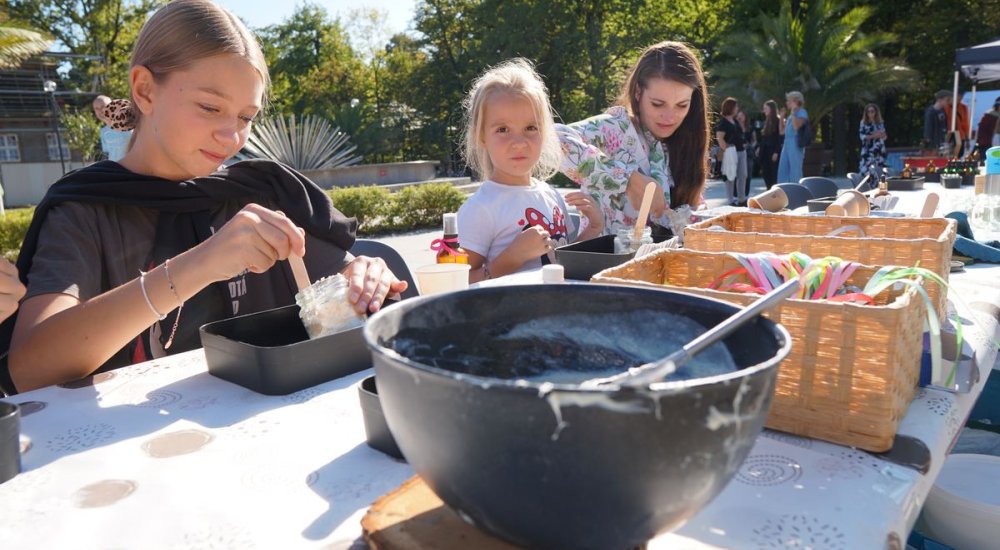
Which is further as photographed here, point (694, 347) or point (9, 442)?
point (9, 442)

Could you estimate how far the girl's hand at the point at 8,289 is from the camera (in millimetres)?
955

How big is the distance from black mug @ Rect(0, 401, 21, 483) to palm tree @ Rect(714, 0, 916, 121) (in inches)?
808

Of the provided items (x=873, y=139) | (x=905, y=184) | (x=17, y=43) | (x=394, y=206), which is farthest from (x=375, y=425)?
(x=17, y=43)

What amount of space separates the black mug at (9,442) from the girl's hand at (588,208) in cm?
209

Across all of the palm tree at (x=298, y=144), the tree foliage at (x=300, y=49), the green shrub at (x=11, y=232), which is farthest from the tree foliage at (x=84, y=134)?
the green shrub at (x=11, y=232)

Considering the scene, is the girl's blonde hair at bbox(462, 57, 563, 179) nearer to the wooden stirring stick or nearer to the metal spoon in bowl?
the wooden stirring stick

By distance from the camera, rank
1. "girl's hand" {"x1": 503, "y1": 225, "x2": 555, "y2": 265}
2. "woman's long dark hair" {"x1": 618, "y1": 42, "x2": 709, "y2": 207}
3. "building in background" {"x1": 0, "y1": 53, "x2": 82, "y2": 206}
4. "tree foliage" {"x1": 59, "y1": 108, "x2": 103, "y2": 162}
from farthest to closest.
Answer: "building in background" {"x1": 0, "y1": 53, "x2": 82, "y2": 206}
"tree foliage" {"x1": 59, "y1": 108, "x2": 103, "y2": 162}
"woman's long dark hair" {"x1": 618, "y1": 42, "x2": 709, "y2": 207}
"girl's hand" {"x1": 503, "y1": 225, "x2": 555, "y2": 265}

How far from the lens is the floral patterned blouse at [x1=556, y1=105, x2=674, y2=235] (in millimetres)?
2898

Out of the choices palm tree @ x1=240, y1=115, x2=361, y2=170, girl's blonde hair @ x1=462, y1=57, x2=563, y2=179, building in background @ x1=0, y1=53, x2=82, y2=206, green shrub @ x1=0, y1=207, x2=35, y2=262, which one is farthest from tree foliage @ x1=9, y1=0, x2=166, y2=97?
girl's blonde hair @ x1=462, y1=57, x2=563, y2=179

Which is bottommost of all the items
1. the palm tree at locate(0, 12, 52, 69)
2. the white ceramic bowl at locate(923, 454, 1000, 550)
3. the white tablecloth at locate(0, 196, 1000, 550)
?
the white ceramic bowl at locate(923, 454, 1000, 550)

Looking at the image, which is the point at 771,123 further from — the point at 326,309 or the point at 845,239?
the point at 326,309

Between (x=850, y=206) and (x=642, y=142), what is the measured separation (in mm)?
1033

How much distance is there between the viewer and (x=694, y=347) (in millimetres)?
568

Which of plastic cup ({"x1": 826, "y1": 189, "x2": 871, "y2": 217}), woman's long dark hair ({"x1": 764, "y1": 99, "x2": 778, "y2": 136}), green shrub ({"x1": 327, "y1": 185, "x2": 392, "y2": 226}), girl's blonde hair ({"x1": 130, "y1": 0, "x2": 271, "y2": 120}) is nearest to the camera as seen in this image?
girl's blonde hair ({"x1": 130, "y1": 0, "x2": 271, "y2": 120})
